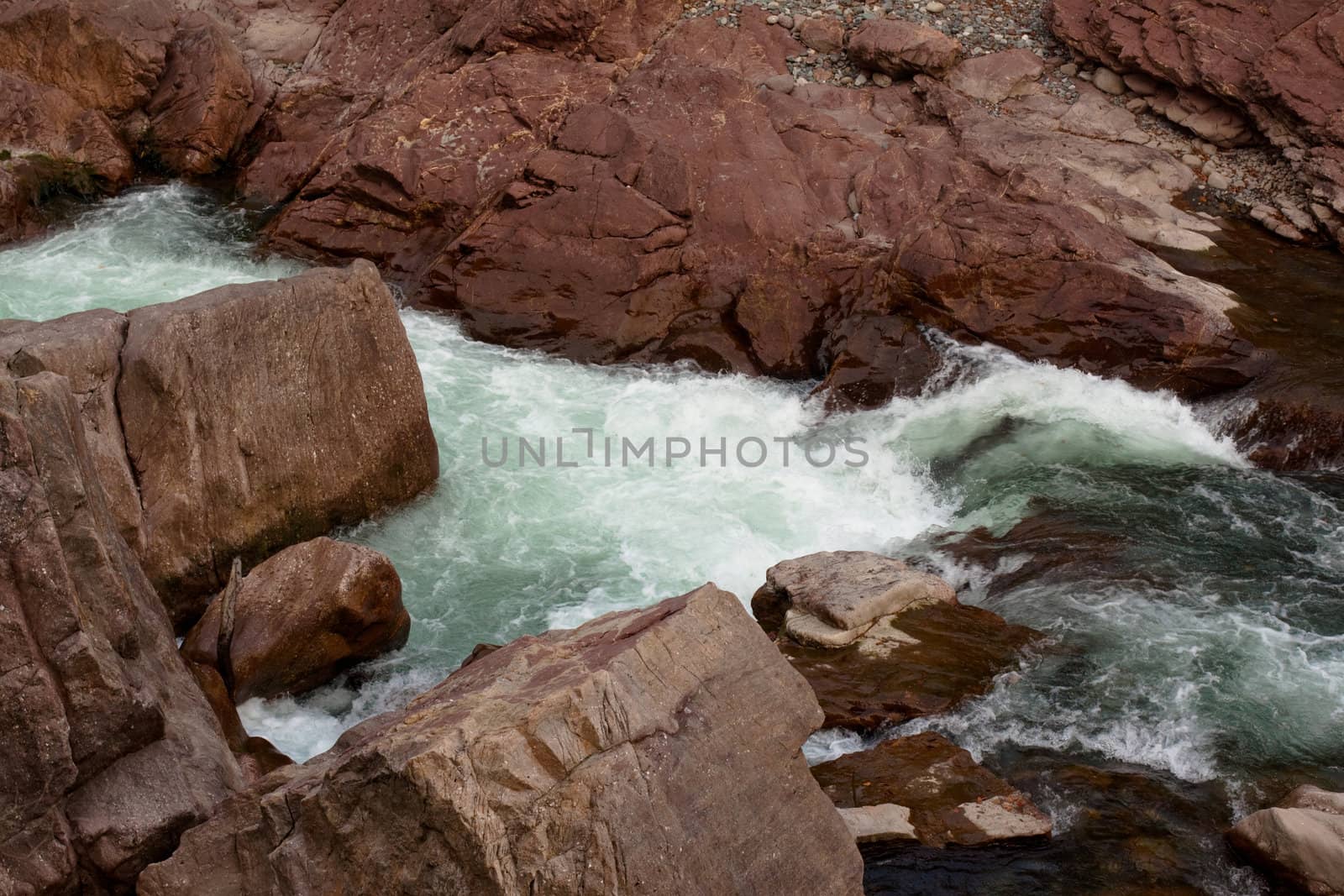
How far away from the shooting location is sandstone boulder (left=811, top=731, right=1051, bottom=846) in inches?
269

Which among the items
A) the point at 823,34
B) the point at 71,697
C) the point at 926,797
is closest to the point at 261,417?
the point at 71,697

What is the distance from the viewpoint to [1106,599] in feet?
30.0

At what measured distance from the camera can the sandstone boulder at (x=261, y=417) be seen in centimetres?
891

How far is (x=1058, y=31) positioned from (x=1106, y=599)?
11.1 metres

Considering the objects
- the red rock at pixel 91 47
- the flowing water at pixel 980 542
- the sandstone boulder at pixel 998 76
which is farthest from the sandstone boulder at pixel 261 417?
the sandstone boulder at pixel 998 76

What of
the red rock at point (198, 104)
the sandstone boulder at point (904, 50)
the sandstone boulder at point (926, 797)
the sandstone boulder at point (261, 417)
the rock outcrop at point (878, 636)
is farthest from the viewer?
the red rock at point (198, 104)

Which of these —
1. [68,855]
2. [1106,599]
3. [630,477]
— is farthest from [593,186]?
[68,855]

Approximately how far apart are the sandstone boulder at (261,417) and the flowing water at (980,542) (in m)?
0.68

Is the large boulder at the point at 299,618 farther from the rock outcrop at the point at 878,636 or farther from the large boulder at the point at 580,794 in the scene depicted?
the rock outcrop at the point at 878,636

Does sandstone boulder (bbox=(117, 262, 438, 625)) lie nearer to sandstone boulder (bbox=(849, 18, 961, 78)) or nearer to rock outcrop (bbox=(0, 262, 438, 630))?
rock outcrop (bbox=(0, 262, 438, 630))

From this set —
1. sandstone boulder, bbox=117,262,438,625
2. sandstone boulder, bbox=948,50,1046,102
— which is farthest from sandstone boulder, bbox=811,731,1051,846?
sandstone boulder, bbox=948,50,1046,102

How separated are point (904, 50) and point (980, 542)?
888cm

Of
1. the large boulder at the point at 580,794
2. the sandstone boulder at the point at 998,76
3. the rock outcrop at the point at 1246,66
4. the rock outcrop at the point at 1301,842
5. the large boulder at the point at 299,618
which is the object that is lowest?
the large boulder at the point at 299,618

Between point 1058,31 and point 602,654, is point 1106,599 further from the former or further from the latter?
point 1058,31
